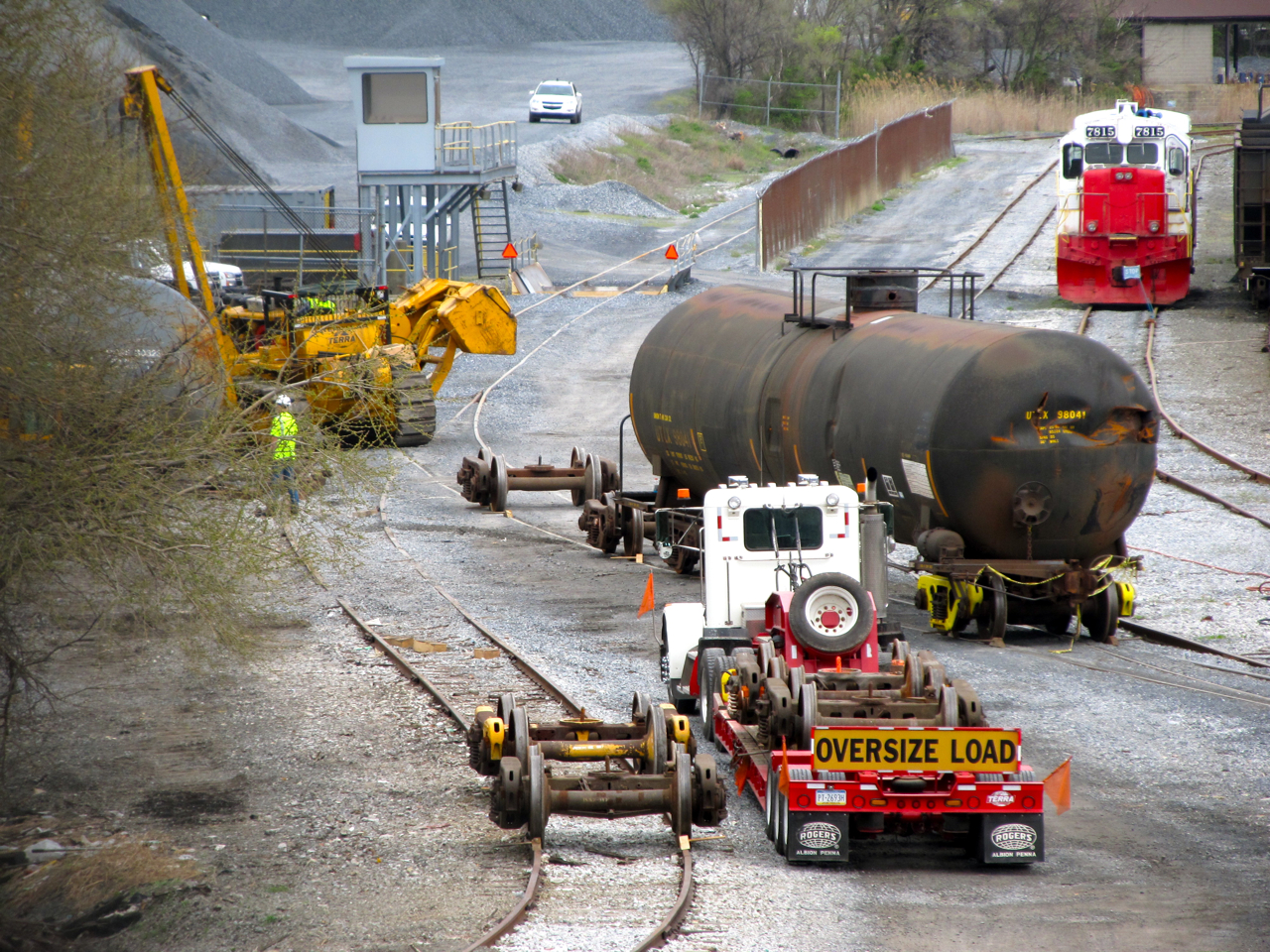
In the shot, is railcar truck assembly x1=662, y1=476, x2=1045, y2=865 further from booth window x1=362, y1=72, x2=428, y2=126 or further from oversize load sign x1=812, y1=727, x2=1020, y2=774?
booth window x1=362, y1=72, x2=428, y2=126

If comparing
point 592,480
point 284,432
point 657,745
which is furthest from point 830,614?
point 592,480

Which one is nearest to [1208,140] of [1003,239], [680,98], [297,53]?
[1003,239]

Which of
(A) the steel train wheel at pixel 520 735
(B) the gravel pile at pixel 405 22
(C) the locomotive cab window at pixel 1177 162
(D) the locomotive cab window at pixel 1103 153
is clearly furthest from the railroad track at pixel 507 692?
(B) the gravel pile at pixel 405 22

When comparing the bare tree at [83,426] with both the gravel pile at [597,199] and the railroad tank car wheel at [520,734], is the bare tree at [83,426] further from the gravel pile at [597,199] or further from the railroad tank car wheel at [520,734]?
the gravel pile at [597,199]

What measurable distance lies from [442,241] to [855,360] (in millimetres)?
28071

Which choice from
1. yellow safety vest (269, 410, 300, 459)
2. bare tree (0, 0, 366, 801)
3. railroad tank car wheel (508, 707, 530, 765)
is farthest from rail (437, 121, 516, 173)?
railroad tank car wheel (508, 707, 530, 765)

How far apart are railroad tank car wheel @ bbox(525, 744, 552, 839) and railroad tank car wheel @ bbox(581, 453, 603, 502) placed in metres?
13.3

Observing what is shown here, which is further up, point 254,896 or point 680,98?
point 680,98

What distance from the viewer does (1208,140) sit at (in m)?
53.2

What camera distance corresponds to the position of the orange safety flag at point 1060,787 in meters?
9.05

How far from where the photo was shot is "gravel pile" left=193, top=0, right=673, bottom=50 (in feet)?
319

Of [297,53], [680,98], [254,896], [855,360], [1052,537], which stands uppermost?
[297,53]

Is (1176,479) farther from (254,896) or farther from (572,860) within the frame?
(254,896)

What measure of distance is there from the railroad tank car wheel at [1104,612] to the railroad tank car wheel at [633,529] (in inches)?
259
